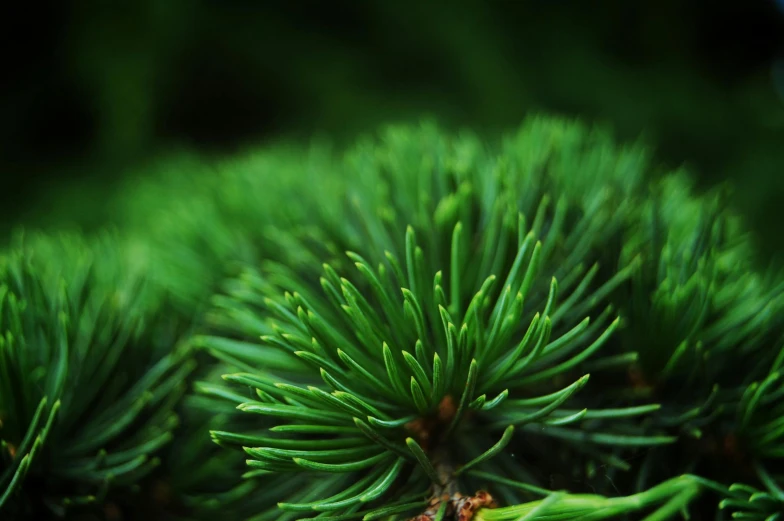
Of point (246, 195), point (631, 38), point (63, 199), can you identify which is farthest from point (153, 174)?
point (631, 38)

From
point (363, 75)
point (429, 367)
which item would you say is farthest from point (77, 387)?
point (363, 75)

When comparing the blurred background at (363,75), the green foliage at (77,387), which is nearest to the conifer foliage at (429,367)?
the green foliage at (77,387)

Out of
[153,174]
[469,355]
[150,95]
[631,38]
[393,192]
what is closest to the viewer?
[469,355]

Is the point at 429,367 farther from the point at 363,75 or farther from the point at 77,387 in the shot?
the point at 363,75

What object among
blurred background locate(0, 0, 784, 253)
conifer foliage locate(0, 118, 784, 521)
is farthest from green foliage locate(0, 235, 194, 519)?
blurred background locate(0, 0, 784, 253)

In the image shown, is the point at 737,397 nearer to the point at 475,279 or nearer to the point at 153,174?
the point at 475,279

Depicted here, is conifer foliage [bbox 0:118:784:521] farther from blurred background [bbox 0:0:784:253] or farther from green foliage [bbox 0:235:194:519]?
blurred background [bbox 0:0:784:253]

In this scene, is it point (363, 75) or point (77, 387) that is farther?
point (363, 75)
